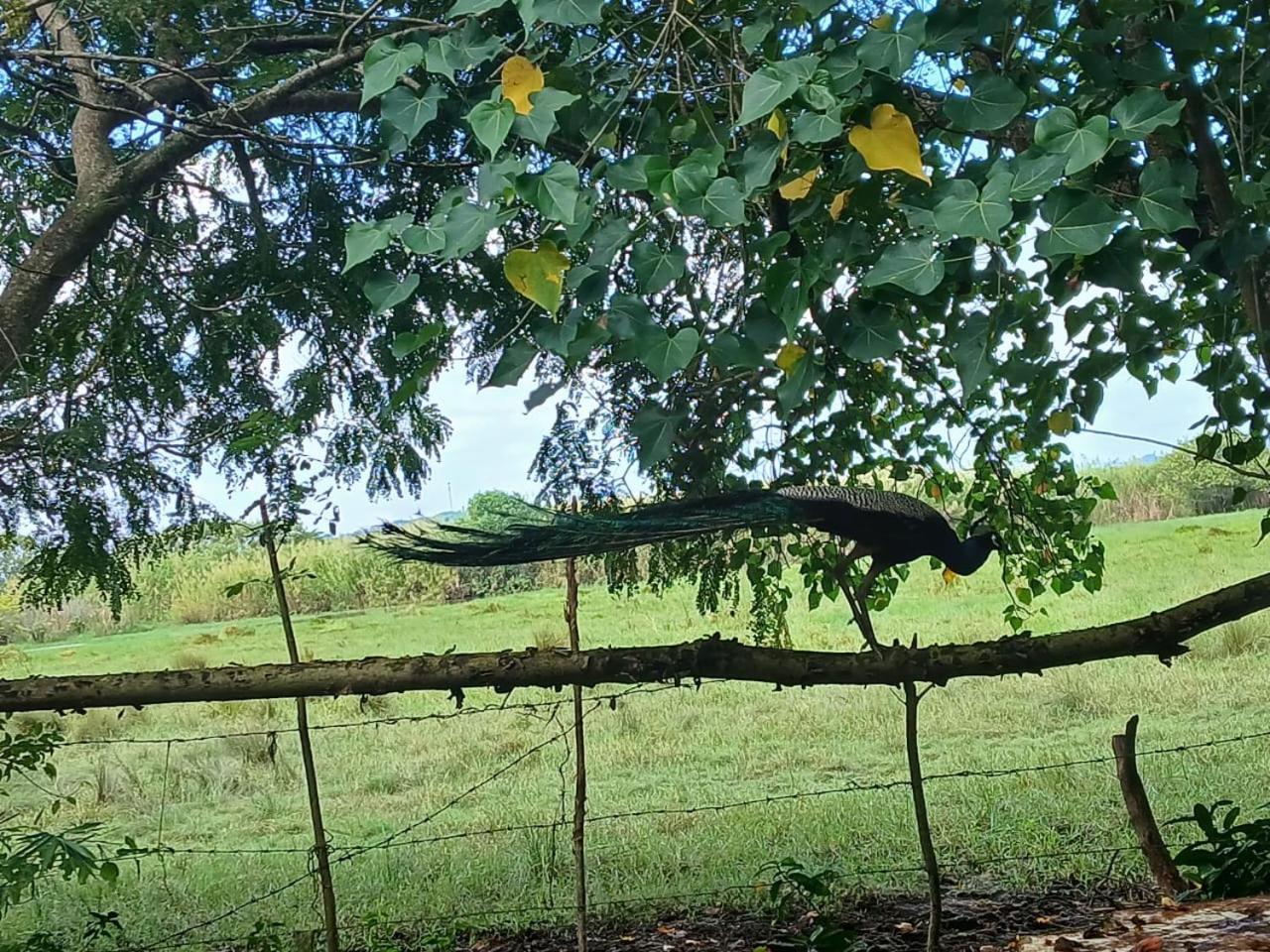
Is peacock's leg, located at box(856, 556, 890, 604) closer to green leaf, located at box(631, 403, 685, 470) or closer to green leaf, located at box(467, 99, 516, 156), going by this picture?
green leaf, located at box(631, 403, 685, 470)

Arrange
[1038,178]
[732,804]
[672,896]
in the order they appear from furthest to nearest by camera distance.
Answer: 1. [732,804]
2. [672,896]
3. [1038,178]

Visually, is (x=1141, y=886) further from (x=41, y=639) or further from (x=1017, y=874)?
(x=41, y=639)

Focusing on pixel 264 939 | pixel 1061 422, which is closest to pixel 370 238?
pixel 1061 422

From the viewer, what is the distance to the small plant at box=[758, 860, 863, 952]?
1.87 meters

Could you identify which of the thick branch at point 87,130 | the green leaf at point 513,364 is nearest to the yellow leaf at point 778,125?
the green leaf at point 513,364

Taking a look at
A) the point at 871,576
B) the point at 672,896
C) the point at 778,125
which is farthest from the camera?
the point at 672,896

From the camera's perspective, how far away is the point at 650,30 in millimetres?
1237

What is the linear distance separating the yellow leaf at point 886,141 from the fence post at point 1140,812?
154cm

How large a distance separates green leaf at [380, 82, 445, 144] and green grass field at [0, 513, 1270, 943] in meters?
1.83

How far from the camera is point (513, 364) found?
859mm

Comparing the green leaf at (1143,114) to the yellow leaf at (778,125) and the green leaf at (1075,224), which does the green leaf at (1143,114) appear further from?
the yellow leaf at (778,125)

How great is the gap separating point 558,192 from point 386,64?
214 mm

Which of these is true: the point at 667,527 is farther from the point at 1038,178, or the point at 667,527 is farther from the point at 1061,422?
the point at 1038,178

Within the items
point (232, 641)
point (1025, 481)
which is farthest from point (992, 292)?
point (232, 641)
